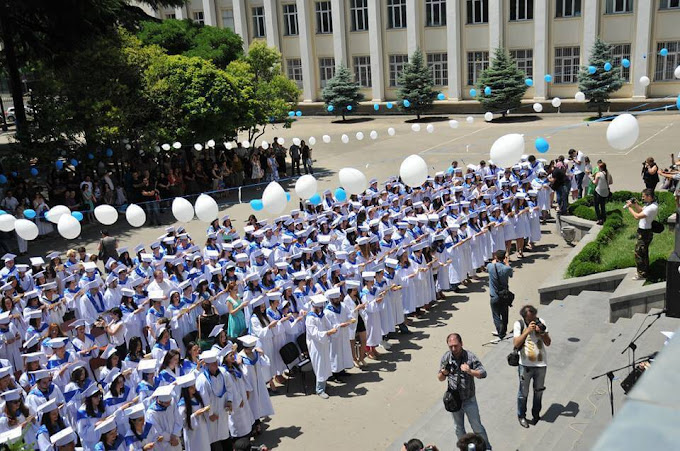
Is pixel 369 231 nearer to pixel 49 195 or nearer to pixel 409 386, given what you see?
pixel 409 386

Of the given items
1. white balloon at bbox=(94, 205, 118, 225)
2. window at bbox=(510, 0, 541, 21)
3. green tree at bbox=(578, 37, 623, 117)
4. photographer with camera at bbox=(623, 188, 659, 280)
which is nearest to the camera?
photographer with camera at bbox=(623, 188, 659, 280)

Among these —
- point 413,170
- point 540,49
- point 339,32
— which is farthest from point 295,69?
point 413,170

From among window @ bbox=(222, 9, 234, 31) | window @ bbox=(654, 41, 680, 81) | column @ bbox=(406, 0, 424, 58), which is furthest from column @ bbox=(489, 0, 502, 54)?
window @ bbox=(222, 9, 234, 31)

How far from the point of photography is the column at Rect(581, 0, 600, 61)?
38.0 metres

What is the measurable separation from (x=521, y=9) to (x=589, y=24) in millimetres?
3964

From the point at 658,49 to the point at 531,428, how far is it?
34001mm

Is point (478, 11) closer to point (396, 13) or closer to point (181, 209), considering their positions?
point (396, 13)

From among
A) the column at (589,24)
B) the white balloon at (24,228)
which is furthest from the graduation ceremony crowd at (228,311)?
the column at (589,24)

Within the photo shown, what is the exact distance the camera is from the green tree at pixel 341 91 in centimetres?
4400

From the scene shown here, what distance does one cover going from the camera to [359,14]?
4512 centimetres

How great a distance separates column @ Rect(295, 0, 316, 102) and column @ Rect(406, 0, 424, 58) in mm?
6942

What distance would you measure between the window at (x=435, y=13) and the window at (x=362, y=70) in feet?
15.5

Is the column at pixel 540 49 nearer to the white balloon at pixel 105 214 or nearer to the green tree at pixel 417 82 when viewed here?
the green tree at pixel 417 82

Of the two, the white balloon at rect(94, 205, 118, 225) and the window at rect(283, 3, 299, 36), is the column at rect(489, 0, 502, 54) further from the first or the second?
the white balloon at rect(94, 205, 118, 225)
